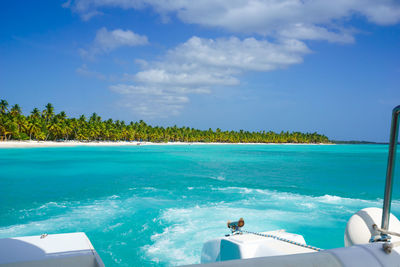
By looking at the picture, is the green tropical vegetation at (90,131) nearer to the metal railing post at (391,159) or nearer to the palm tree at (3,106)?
the palm tree at (3,106)

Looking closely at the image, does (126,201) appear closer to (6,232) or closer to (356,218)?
(6,232)

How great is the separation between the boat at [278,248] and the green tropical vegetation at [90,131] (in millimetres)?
63247

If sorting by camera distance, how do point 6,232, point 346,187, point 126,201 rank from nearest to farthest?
point 6,232 < point 126,201 < point 346,187

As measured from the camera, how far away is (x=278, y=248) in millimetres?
3514

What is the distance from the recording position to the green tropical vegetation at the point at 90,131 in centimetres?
6084

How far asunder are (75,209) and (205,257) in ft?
29.5

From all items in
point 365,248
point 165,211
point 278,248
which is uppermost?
point 365,248

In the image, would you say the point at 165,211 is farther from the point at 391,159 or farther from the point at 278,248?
the point at 391,159

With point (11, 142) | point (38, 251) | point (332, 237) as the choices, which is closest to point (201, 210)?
point (332, 237)

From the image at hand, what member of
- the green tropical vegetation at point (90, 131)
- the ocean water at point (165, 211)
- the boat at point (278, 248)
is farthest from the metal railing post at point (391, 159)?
the green tropical vegetation at point (90, 131)

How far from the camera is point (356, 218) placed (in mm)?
2369

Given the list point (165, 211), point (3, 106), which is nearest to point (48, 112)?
point (3, 106)

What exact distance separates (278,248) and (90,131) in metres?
81.4

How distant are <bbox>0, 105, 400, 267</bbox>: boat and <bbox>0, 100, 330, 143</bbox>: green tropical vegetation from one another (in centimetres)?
6325
